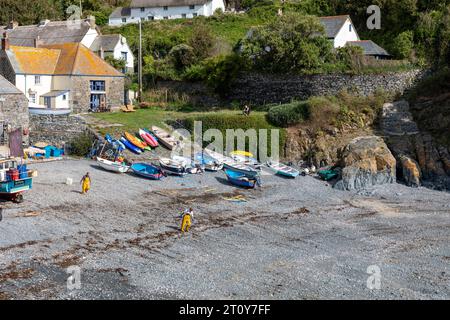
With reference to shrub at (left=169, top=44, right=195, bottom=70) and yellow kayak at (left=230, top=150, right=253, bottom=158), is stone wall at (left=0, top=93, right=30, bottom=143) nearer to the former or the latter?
yellow kayak at (left=230, top=150, right=253, bottom=158)

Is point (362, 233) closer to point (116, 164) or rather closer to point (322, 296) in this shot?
point (322, 296)

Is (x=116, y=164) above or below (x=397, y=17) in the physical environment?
below

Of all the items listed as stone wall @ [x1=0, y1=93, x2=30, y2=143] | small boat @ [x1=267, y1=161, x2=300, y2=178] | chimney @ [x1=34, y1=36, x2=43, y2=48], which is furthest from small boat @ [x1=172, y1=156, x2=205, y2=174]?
chimney @ [x1=34, y1=36, x2=43, y2=48]

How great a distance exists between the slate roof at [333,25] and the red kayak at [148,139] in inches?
730

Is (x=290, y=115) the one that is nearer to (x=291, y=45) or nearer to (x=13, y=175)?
(x=291, y=45)

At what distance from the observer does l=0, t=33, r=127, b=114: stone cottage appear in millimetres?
38938

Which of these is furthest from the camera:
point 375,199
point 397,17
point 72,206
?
point 397,17

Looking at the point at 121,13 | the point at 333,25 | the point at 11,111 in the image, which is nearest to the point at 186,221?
the point at 11,111

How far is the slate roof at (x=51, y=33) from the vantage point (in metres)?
50.6

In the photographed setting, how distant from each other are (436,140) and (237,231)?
16.5 m

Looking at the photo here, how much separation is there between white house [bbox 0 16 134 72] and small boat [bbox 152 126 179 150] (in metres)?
16.3
